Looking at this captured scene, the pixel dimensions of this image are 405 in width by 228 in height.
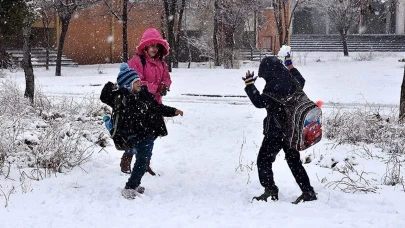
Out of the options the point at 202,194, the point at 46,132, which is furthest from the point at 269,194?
the point at 46,132

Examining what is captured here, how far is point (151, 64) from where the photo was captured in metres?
6.03

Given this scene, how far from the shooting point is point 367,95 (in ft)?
45.4

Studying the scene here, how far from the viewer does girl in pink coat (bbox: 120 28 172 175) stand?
586 centimetres

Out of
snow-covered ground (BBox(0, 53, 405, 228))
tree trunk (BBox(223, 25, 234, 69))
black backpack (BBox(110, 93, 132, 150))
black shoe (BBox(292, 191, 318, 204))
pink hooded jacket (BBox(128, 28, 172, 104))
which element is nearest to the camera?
snow-covered ground (BBox(0, 53, 405, 228))

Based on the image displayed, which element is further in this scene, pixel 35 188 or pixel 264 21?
pixel 264 21

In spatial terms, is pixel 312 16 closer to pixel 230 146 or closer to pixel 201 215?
pixel 230 146

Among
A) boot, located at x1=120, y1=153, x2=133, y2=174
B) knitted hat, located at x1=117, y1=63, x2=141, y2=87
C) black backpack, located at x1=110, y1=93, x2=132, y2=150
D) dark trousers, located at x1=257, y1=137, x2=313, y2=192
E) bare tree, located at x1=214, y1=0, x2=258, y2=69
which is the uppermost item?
bare tree, located at x1=214, y1=0, x2=258, y2=69

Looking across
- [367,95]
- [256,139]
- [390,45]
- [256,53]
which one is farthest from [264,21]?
[256,139]

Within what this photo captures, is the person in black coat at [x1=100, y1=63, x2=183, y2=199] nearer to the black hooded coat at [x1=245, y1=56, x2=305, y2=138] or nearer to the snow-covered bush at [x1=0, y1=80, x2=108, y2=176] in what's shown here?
the black hooded coat at [x1=245, y1=56, x2=305, y2=138]

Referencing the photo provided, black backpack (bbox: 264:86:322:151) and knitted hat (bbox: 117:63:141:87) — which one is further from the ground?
knitted hat (bbox: 117:63:141:87)

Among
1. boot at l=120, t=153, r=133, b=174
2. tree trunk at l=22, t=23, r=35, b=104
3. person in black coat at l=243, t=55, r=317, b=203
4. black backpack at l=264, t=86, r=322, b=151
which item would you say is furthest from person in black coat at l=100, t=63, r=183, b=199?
tree trunk at l=22, t=23, r=35, b=104

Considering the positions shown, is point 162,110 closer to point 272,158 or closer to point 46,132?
point 272,158

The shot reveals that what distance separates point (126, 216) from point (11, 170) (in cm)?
212

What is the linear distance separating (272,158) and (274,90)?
0.71m
